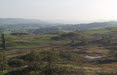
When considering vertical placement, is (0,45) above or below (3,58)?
below

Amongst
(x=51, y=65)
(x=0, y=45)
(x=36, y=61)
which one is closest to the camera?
(x=51, y=65)

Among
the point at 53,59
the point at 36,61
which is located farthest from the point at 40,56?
the point at 53,59

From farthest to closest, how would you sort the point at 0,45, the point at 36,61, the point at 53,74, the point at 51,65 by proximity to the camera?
the point at 0,45, the point at 36,61, the point at 51,65, the point at 53,74

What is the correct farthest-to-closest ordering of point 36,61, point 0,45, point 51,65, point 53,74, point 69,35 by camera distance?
1. point 69,35
2. point 0,45
3. point 36,61
4. point 51,65
5. point 53,74

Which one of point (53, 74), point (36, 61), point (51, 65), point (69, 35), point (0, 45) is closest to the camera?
point (53, 74)

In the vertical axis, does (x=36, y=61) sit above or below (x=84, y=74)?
above

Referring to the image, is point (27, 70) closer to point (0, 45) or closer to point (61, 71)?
point (61, 71)

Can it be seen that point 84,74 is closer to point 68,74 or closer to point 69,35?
point 68,74

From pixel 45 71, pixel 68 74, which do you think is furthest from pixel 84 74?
pixel 45 71

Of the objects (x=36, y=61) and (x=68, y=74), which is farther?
(x=36, y=61)
